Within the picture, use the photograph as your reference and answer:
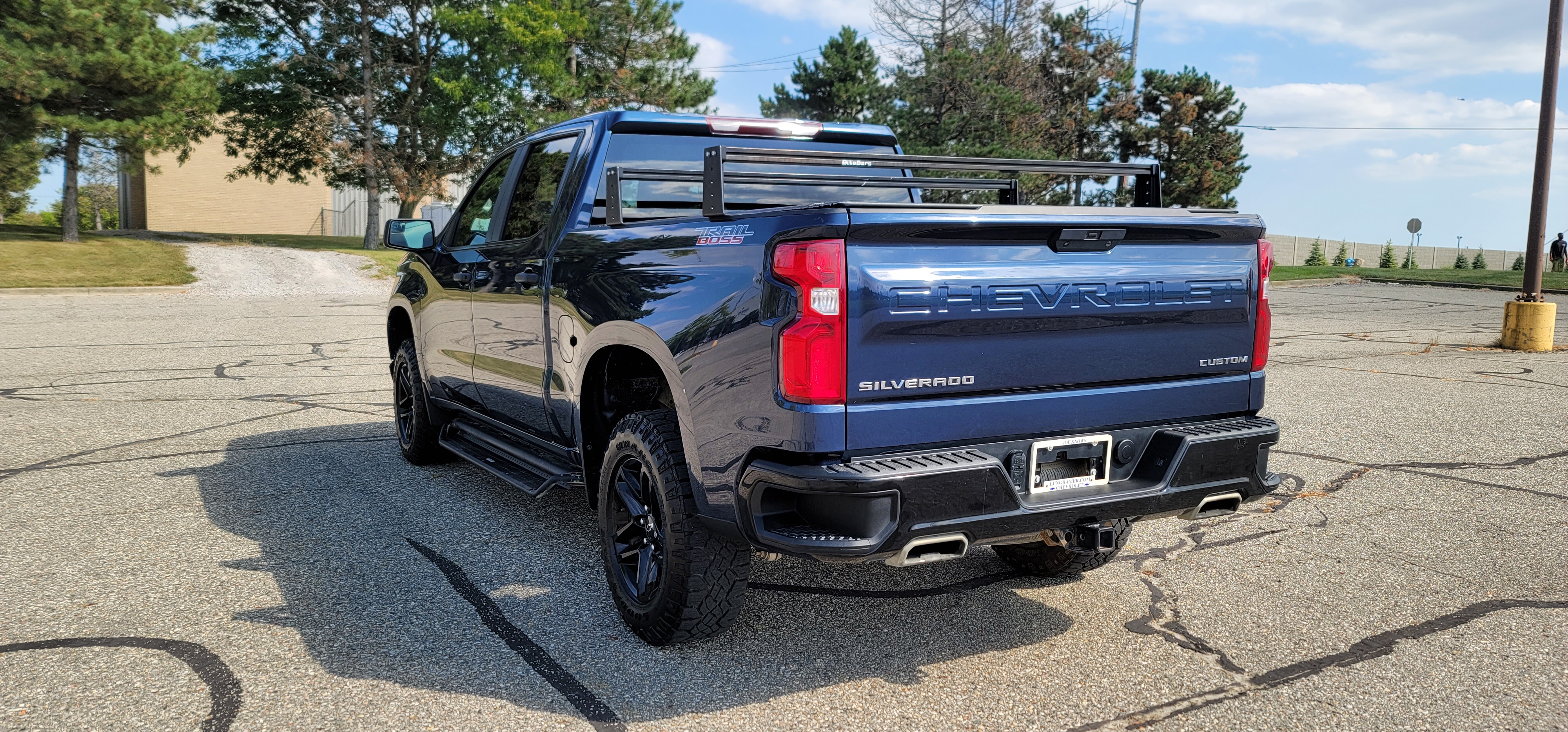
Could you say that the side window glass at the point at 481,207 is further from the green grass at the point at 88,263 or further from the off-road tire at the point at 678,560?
the green grass at the point at 88,263

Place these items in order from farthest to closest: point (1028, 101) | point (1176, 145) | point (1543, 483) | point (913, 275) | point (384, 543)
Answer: point (1176, 145) < point (1028, 101) < point (1543, 483) < point (384, 543) < point (913, 275)

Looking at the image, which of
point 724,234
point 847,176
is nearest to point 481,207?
point 847,176

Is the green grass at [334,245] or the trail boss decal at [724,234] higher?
the trail boss decal at [724,234]

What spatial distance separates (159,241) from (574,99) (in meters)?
14.5

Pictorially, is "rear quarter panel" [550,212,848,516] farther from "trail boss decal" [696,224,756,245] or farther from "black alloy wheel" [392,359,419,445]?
"black alloy wheel" [392,359,419,445]

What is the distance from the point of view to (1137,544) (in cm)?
504

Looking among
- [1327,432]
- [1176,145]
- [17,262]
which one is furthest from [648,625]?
[1176,145]

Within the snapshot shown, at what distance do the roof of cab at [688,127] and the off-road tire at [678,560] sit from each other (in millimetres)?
1697

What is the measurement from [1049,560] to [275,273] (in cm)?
2594

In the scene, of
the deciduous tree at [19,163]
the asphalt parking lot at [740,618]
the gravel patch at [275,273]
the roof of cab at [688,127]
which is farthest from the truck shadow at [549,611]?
the deciduous tree at [19,163]

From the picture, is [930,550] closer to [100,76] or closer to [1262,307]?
[1262,307]

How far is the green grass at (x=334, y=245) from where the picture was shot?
1130 inches

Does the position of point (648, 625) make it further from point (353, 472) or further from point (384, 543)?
point (353, 472)

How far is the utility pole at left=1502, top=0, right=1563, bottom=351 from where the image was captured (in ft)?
45.0
